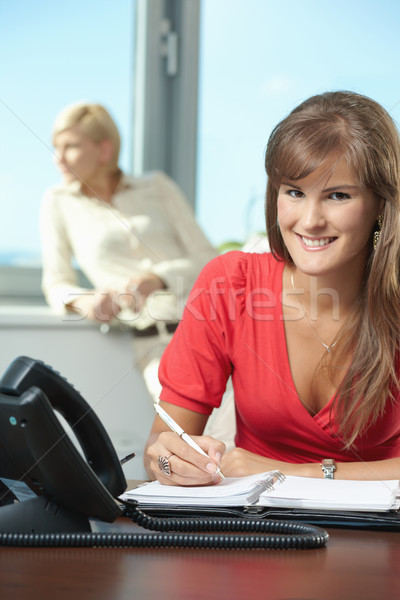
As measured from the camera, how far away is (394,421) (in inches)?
44.3

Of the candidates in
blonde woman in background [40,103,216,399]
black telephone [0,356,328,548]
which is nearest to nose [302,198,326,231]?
black telephone [0,356,328,548]

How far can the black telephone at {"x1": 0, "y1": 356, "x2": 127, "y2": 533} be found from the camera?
2.02 ft

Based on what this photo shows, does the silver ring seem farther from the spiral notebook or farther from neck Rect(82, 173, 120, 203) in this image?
neck Rect(82, 173, 120, 203)

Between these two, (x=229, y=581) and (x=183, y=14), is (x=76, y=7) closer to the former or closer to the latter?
(x=183, y=14)

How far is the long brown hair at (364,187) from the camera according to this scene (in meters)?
1.03

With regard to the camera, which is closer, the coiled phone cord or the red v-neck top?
the coiled phone cord

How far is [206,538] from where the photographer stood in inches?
24.0

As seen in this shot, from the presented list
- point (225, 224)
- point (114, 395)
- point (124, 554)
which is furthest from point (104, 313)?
point (124, 554)

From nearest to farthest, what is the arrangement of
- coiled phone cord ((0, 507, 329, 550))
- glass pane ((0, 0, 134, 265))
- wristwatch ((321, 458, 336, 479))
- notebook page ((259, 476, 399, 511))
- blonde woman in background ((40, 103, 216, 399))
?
coiled phone cord ((0, 507, 329, 550)), notebook page ((259, 476, 399, 511)), wristwatch ((321, 458, 336, 479)), blonde woman in background ((40, 103, 216, 399)), glass pane ((0, 0, 134, 265))

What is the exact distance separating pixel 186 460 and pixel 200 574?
312 millimetres

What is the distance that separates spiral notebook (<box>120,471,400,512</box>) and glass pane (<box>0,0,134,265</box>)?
→ 86.1 inches

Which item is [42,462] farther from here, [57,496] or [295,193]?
[295,193]

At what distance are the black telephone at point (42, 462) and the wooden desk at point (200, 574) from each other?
2.3 inches

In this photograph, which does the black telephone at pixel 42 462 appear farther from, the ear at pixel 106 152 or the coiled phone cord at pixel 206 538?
the ear at pixel 106 152
